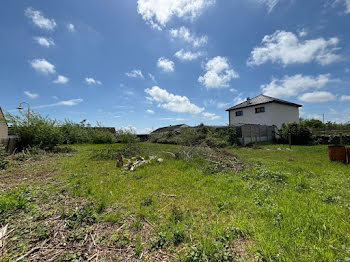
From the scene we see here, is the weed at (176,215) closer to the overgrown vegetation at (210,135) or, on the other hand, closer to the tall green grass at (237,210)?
the tall green grass at (237,210)

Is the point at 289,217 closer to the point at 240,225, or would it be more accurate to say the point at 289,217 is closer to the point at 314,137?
the point at 240,225

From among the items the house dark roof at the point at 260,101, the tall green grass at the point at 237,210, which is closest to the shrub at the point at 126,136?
the tall green grass at the point at 237,210

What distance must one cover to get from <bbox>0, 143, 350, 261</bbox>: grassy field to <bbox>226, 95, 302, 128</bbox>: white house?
17.5 metres

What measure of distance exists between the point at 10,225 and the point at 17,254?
2.60ft

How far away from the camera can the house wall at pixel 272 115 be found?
19194 millimetres

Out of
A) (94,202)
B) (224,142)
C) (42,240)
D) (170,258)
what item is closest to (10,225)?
(42,240)

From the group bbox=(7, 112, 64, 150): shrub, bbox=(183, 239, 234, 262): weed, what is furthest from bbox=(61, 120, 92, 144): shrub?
bbox=(183, 239, 234, 262): weed

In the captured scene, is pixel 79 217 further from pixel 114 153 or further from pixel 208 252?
pixel 114 153

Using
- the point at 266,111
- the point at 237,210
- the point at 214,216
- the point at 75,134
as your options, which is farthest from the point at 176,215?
the point at 266,111

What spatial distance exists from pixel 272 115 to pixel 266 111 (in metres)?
0.87

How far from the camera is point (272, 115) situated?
62.8 ft

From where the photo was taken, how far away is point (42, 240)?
1906mm

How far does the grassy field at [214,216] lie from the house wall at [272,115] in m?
17.4

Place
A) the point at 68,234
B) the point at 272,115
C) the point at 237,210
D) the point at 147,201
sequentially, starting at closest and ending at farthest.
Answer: the point at 68,234 < the point at 237,210 < the point at 147,201 < the point at 272,115
